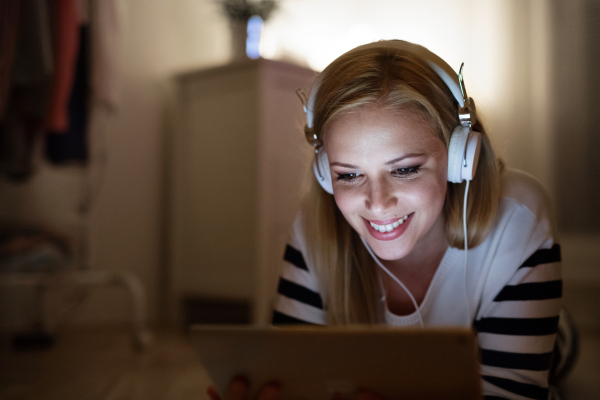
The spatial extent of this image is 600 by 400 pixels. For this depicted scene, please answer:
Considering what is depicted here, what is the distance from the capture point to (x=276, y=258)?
1887 millimetres

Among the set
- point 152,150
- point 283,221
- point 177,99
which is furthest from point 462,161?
point 152,150

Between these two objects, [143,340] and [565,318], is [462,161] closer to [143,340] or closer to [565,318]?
[565,318]

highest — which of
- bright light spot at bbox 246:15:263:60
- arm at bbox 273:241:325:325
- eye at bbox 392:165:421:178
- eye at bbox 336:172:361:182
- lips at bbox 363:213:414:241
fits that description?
bright light spot at bbox 246:15:263:60

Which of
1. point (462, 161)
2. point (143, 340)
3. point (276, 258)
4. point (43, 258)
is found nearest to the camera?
point (462, 161)

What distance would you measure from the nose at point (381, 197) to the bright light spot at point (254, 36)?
5.18 ft

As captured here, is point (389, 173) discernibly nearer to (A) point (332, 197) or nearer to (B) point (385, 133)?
(B) point (385, 133)

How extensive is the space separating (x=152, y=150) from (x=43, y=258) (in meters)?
0.91

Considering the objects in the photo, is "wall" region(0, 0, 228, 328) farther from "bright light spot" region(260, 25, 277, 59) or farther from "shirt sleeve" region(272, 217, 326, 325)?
"shirt sleeve" region(272, 217, 326, 325)

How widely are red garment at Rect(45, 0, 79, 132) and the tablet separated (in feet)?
3.83

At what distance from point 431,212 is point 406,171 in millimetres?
76

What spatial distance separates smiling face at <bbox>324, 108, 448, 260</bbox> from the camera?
0.68 meters

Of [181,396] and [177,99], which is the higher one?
[177,99]

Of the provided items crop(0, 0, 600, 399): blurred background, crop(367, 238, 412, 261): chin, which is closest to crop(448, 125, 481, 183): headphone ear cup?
crop(367, 238, 412, 261): chin

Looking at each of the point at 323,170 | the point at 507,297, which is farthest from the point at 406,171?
the point at 507,297
